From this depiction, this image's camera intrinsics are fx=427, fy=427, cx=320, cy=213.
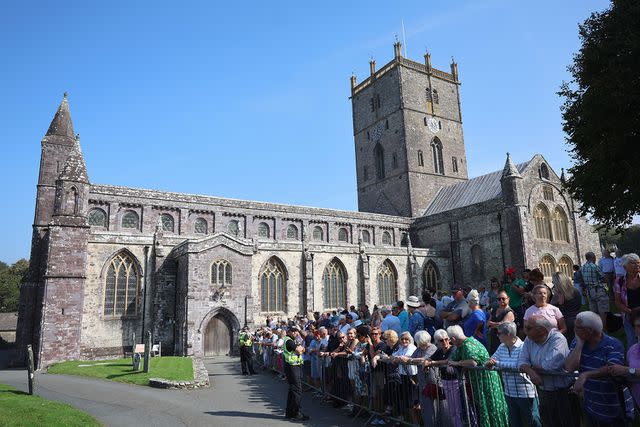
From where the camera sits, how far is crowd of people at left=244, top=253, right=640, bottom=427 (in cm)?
445

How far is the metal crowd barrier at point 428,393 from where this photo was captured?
190 inches

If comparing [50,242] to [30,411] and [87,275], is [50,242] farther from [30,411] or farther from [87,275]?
[30,411]

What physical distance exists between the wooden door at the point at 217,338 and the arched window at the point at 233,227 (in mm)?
8816

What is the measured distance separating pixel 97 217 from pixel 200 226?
6.94 meters

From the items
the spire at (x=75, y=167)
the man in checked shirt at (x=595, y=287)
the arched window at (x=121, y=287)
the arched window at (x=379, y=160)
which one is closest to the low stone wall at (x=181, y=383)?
the man in checked shirt at (x=595, y=287)

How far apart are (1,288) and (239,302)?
180 feet

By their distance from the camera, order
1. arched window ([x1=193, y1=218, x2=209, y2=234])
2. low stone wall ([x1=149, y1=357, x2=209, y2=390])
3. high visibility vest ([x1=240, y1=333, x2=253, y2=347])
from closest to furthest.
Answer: low stone wall ([x1=149, y1=357, x2=209, y2=390])
high visibility vest ([x1=240, y1=333, x2=253, y2=347])
arched window ([x1=193, y1=218, x2=209, y2=234])

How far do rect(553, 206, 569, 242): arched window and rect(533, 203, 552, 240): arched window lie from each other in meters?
1.04

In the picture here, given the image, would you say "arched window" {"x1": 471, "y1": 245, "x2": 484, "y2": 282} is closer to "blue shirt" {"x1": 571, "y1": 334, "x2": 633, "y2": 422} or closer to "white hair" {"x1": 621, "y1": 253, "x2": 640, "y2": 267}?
"white hair" {"x1": 621, "y1": 253, "x2": 640, "y2": 267}

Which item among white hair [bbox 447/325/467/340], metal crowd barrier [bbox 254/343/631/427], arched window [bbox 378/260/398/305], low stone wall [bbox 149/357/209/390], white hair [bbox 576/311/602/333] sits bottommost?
low stone wall [bbox 149/357/209/390]

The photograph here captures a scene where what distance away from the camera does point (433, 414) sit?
22.8 feet

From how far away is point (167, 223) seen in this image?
3089cm

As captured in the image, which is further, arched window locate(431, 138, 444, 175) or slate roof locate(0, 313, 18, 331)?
arched window locate(431, 138, 444, 175)

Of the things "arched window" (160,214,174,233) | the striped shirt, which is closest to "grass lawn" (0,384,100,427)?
the striped shirt
